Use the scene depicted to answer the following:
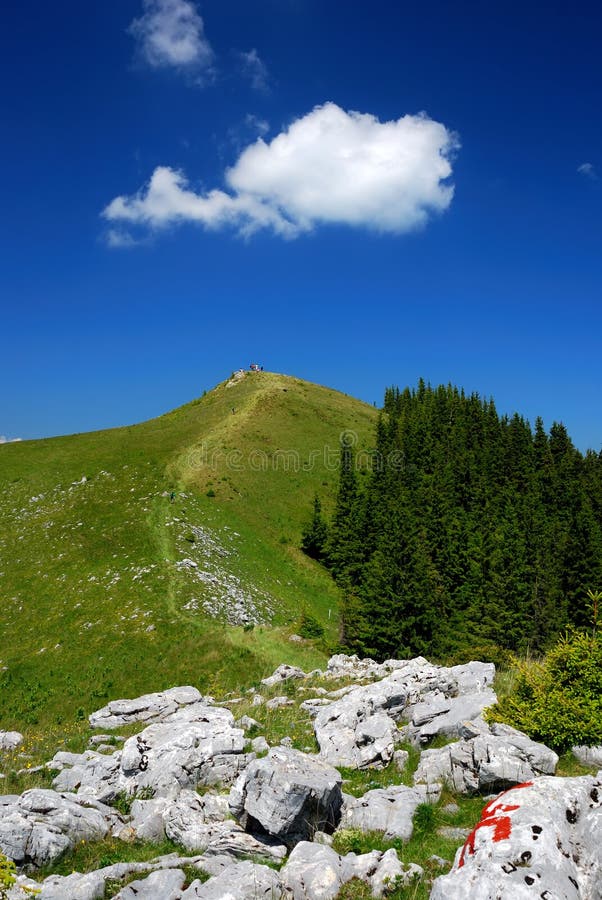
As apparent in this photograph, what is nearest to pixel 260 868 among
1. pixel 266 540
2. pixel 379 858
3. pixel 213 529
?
pixel 379 858

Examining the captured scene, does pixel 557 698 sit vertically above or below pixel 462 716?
above

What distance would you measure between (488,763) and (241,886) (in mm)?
6865

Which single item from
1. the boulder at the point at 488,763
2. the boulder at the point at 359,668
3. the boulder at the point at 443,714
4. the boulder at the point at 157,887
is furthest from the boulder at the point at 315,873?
the boulder at the point at 359,668

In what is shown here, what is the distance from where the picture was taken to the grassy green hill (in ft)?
124

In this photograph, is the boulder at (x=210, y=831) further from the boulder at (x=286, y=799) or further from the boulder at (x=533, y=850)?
the boulder at (x=533, y=850)

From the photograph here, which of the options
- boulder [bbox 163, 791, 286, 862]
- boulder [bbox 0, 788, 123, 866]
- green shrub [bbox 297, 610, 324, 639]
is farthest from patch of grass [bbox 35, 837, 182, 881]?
green shrub [bbox 297, 610, 324, 639]

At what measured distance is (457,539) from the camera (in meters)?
71.1

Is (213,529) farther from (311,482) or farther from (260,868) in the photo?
(260,868)

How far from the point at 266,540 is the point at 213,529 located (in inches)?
332

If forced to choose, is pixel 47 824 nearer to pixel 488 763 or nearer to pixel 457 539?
pixel 488 763

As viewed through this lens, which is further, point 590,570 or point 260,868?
point 590,570

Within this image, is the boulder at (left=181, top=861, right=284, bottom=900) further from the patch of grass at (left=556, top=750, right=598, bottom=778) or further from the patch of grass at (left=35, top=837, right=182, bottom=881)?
the patch of grass at (left=556, top=750, right=598, bottom=778)

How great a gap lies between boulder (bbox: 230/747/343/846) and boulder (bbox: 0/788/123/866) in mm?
3625

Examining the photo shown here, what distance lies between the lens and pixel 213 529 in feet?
201
